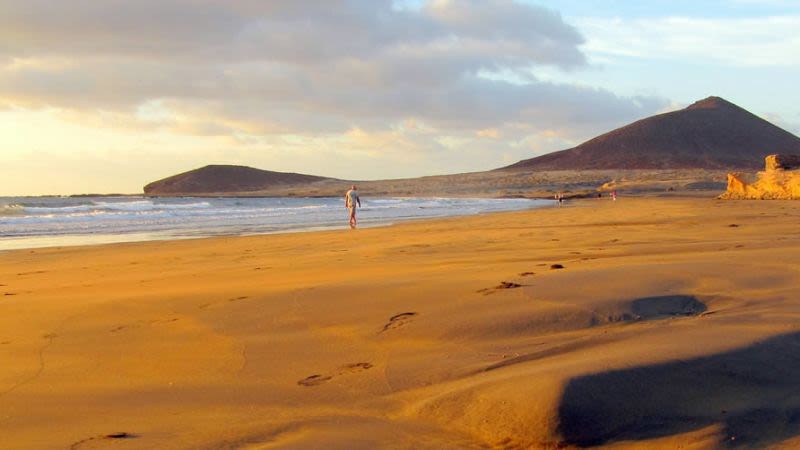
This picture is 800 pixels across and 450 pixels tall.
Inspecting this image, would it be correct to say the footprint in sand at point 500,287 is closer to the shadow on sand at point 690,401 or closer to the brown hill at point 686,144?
the shadow on sand at point 690,401

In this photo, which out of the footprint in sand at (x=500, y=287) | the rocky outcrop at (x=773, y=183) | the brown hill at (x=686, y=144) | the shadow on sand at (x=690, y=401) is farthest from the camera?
the brown hill at (x=686, y=144)

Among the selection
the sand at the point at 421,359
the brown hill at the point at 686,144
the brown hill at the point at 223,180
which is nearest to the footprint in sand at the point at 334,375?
the sand at the point at 421,359

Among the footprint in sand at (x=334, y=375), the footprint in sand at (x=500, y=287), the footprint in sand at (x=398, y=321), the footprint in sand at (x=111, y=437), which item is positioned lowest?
the footprint in sand at (x=111, y=437)

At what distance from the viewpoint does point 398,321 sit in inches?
186

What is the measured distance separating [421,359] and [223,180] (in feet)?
408

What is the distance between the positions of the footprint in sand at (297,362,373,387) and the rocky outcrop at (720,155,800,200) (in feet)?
87.7

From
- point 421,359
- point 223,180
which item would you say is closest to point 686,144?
point 223,180

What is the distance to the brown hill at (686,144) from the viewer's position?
8912 cm

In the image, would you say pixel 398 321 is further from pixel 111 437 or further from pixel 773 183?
pixel 773 183

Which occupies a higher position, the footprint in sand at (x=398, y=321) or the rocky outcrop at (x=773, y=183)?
the rocky outcrop at (x=773, y=183)

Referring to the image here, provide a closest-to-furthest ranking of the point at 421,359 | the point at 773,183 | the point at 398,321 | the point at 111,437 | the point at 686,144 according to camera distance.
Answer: the point at 111,437 < the point at 421,359 < the point at 398,321 < the point at 773,183 < the point at 686,144

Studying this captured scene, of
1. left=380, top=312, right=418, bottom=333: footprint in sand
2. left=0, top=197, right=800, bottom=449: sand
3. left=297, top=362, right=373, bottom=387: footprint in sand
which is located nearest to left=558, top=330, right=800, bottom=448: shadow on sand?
left=0, top=197, right=800, bottom=449: sand

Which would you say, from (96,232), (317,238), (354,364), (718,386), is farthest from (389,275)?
(96,232)

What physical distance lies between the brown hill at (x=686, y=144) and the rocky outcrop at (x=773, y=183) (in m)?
55.3
